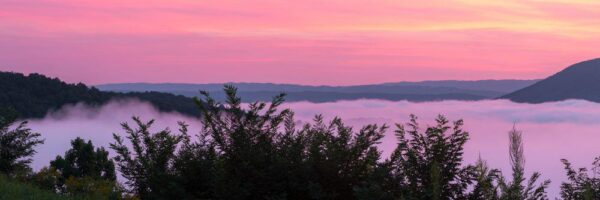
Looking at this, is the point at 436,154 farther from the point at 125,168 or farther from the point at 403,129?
the point at 125,168

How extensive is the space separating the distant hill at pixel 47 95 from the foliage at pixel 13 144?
405ft

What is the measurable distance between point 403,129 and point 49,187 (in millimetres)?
14321

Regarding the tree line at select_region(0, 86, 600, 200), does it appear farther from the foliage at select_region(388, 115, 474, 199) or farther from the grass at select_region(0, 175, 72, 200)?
the grass at select_region(0, 175, 72, 200)

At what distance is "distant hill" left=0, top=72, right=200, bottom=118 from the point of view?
161000 mm

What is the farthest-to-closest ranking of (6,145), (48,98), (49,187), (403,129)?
1. (48,98)
2. (6,145)
3. (49,187)
4. (403,129)

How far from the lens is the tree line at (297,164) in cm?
782

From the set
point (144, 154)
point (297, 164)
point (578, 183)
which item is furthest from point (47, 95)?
point (578, 183)

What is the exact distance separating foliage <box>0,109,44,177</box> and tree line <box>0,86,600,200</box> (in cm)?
1823

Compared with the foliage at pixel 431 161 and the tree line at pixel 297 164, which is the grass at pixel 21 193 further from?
the foliage at pixel 431 161

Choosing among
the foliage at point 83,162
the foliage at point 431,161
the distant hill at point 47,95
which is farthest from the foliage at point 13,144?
the distant hill at point 47,95

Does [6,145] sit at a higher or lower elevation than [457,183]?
lower

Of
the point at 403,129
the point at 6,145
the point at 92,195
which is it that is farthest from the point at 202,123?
the point at 6,145

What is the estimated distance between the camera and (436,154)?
808 centimetres

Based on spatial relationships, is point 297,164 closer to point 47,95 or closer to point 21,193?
point 21,193
